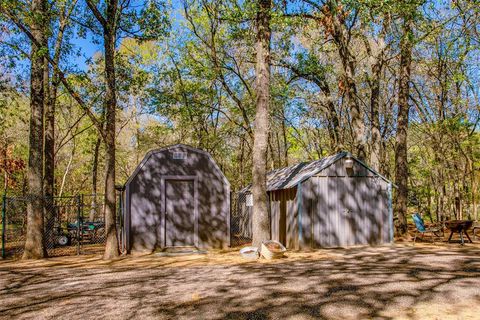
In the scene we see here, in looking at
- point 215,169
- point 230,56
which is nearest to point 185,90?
point 230,56

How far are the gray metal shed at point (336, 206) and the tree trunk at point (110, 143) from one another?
5.19 meters

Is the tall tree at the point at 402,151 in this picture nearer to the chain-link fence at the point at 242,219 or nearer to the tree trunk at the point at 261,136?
the tree trunk at the point at 261,136

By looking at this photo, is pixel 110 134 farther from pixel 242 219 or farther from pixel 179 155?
pixel 242 219

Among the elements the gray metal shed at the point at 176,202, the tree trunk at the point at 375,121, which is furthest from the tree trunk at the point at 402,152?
the gray metal shed at the point at 176,202

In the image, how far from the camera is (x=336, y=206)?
11938 millimetres

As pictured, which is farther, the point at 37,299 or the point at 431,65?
the point at 431,65

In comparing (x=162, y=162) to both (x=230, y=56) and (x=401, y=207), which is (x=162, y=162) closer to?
(x=401, y=207)

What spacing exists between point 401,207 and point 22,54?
13.0 metres

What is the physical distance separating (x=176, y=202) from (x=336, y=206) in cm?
491

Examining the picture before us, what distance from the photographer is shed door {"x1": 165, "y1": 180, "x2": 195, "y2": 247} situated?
1196cm

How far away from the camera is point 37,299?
6090mm

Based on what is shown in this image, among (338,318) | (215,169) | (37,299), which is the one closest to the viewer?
(338,318)

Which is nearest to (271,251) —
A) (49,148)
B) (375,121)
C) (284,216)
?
(284,216)

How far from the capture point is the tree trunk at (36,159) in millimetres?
10758
